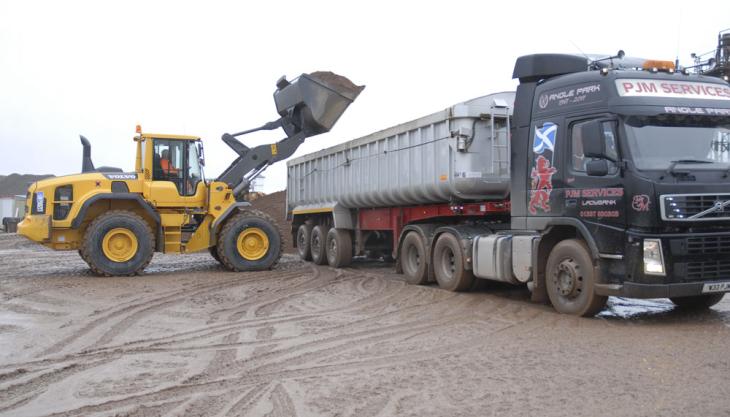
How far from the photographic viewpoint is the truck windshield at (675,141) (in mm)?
7504

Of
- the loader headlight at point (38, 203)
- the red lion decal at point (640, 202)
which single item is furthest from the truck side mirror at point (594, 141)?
the loader headlight at point (38, 203)

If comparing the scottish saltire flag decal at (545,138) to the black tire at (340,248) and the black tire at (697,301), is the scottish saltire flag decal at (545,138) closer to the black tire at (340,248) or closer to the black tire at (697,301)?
the black tire at (697,301)

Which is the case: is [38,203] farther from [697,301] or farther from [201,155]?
[697,301]

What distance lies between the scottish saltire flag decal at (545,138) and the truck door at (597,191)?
28cm

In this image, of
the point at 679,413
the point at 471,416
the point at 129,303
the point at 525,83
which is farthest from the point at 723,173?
the point at 129,303

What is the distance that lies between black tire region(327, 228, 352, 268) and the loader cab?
10.5 ft

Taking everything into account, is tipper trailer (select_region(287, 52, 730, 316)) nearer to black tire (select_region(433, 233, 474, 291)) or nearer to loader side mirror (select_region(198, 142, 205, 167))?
black tire (select_region(433, 233, 474, 291))

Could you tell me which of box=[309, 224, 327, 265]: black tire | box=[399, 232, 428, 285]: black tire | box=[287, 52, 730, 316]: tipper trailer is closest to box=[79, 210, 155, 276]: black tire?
box=[309, 224, 327, 265]: black tire

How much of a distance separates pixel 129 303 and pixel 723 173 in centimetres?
827

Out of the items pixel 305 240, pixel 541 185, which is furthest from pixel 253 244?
pixel 541 185

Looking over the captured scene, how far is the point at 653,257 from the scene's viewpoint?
24.2 feet

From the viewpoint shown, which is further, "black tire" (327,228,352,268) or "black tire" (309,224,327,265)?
"black tire" (309,224,327,265)

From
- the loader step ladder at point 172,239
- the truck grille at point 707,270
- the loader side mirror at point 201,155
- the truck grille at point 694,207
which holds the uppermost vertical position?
the loader side mirror at point 201,155

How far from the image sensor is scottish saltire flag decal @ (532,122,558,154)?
8.64 m
